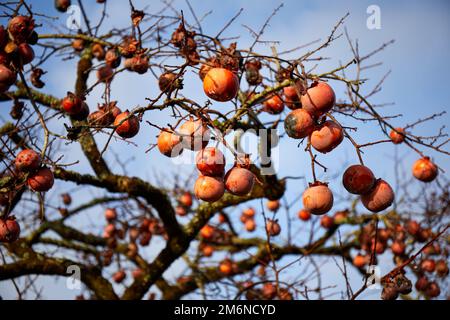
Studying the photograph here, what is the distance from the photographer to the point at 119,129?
2102 millimetres

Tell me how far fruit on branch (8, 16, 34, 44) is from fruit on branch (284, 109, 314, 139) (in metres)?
1.59

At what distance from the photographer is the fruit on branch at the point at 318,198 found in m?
1.93

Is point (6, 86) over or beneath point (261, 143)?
beneath

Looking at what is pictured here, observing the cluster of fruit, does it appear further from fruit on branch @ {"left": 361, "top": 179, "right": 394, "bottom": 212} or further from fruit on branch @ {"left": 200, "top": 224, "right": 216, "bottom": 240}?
fruit on branch @ {"left": 200, "top": 224, "right": 216, "bottom": 240}

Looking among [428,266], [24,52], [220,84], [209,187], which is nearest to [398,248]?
[428,266]

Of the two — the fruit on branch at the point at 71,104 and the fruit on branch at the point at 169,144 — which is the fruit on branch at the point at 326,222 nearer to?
the fruit on branch at the point at 71,104

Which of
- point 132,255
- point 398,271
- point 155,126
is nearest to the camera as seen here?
point 155,126

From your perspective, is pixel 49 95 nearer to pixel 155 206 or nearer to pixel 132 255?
pixel 155 206

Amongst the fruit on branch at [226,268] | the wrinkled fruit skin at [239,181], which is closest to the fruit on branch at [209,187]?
the wrinkled fruit skin at [239,181]

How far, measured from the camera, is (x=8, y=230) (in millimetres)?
2441

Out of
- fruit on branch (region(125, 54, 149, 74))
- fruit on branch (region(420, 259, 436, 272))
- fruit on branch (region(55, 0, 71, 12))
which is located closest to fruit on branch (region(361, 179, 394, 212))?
fruit on branch (region(125, 54, 149, 74))
